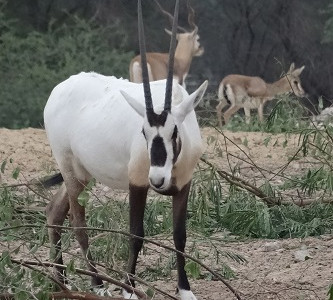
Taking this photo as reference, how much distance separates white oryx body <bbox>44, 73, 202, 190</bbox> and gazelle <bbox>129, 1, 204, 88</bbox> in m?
12.6

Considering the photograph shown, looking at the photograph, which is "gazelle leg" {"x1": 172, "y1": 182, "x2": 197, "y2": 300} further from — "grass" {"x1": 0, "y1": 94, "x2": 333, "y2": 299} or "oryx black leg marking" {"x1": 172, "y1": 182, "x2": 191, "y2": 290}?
"grass" {"x1": 0, "y1": 94, "x2": 333, "y2": 299}

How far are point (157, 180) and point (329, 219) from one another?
8.75 feet

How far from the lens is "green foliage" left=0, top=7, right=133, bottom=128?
2014 cm

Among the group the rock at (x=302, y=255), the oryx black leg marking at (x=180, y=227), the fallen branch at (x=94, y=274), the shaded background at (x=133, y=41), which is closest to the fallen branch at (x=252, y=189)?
the rock at (x=302, y=255)

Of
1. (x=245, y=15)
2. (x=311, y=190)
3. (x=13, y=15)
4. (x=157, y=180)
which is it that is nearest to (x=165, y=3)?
(x=245, y=15)

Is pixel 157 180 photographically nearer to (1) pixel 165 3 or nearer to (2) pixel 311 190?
(2) pixel 311 190

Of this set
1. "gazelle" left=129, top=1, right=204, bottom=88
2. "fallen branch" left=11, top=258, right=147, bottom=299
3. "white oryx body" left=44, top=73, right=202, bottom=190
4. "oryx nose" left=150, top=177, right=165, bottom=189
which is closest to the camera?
"fallen branch" left=11, top=258, right=147, bottom=299

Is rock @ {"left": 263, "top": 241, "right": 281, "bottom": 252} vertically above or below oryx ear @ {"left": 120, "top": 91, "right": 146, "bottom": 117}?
below

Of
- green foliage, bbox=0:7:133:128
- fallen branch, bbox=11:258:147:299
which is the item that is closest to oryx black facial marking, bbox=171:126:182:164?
fallen branch, bbox=11:258:147:299

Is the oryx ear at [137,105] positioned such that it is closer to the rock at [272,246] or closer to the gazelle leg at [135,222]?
the gazelle leg at [135,222]

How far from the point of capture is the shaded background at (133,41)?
2064cm

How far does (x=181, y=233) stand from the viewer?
5.60 meters

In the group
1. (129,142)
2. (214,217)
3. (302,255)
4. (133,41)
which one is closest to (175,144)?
(129,142)

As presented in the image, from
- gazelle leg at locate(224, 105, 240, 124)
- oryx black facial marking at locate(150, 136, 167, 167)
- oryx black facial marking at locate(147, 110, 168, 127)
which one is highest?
oryx black facial marking at locate(147, 110, 168, 127)
